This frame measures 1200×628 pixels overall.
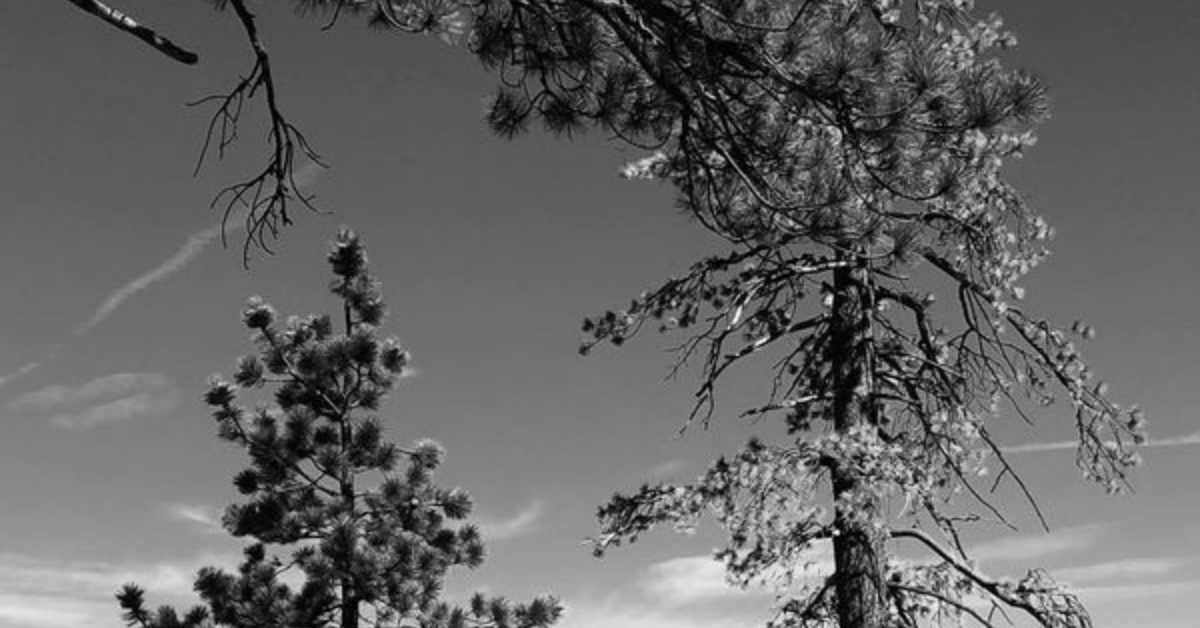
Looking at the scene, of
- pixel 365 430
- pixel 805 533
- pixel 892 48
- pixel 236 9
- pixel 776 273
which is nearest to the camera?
pixel 236 9

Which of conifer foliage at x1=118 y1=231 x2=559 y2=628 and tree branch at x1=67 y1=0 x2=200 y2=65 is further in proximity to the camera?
conifer foliage at x1=118 y1=231 x2=559 y2=628

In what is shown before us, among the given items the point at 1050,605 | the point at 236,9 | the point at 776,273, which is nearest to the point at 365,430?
the point at 776,273

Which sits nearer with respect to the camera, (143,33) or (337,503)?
(143,33)

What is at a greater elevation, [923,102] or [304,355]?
[304,355]

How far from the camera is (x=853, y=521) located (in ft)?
31.2

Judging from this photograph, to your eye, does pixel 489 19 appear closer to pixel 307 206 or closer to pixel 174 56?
pixel 307 206

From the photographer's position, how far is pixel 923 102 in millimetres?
6148

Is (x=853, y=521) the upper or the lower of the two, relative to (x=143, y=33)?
lower

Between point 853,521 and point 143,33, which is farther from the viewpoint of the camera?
point 853,521

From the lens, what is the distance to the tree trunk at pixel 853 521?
31.4 ft

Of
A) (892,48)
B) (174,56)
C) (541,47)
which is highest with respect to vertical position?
(541,47)

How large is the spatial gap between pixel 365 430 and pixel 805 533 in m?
7.50

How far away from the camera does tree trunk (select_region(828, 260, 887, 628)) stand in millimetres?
9578

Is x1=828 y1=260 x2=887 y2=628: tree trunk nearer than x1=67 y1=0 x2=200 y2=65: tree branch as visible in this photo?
No
